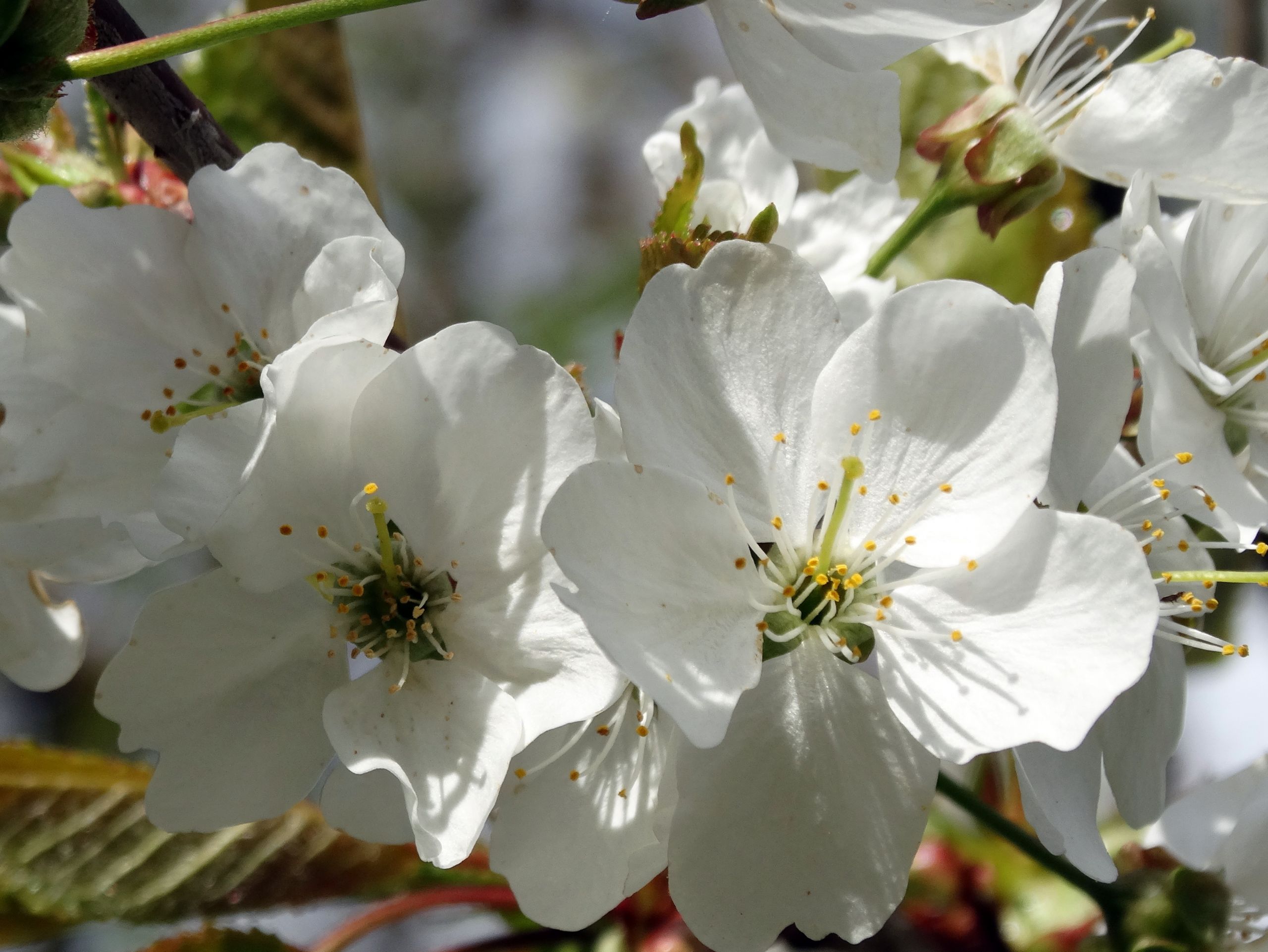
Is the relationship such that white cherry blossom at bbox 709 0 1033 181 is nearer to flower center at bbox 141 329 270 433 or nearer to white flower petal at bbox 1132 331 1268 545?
white flower petal at bbox 1132 331 1268 545

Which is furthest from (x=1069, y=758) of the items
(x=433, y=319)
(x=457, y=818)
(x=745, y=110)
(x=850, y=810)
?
(x=433, y=319)

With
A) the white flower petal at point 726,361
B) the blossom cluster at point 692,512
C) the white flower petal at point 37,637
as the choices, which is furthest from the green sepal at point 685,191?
the white flower petal at point 37,637

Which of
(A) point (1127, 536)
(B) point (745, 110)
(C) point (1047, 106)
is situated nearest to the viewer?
(A) point (1127, 536)

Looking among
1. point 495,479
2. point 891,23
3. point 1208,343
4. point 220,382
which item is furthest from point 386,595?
point 1208,343

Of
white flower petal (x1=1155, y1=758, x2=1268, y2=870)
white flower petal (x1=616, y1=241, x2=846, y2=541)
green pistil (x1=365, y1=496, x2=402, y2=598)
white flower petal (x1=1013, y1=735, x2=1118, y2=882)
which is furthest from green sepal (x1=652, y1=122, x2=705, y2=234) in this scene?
white flower petal (x1=1155, y1=758, x2=1268, y2=870)

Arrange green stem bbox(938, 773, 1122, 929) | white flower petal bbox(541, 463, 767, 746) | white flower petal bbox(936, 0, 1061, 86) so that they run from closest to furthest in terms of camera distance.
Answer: white flower petal bbox(541, 463, 767, 746) < green stem bbox(938, 773, 1122, 929) < white flower petal bbox(936, 0, 1061, 86)

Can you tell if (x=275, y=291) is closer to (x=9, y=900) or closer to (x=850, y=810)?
(x=850, y=810)

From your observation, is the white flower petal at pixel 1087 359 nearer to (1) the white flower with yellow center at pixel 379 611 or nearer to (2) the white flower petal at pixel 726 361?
(2) the white flower petal at pixel 726 361
